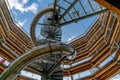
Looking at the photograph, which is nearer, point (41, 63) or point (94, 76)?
point (41, 63)

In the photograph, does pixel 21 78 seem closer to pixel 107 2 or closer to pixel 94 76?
pixel 94 76

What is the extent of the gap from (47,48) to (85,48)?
472 inches

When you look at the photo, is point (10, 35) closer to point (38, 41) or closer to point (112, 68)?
point (38, 41)

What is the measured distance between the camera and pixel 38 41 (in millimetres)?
15055

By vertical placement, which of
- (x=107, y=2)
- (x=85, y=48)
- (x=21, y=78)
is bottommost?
(x=107, y=2)

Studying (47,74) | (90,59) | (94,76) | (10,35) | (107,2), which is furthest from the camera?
(10,35)

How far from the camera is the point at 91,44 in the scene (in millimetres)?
20938

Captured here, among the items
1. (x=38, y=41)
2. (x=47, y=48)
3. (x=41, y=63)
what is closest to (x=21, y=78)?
(x=38, y=41)

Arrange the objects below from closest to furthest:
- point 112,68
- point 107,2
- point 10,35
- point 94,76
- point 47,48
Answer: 1. point 107,2
2. point 47,48
3. point 112,68
4. point 94,76
5. point 10,35

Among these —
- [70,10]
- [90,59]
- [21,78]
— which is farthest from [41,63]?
[90,59]

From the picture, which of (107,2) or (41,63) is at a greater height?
(41,63)

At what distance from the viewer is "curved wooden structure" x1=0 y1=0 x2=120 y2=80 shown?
655 inches

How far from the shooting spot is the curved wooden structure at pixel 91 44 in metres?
16.6

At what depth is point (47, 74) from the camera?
11.9 meters
